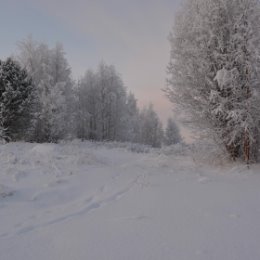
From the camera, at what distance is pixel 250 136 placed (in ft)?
36.6

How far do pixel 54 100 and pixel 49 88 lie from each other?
188cm

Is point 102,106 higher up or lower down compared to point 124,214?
higher up

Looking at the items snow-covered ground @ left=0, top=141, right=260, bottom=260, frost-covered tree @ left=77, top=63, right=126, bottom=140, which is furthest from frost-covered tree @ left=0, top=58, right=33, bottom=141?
frost-covered tree @ left=77, top=63, right=126, bottom=140

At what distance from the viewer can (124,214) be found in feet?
18.7

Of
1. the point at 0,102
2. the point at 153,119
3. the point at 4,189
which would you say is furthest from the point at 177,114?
the point at 153,119

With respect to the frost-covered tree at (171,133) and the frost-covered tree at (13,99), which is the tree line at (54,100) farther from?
the frost-covered tree at (171,133)

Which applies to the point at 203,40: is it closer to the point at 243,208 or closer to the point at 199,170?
the point at 199,170

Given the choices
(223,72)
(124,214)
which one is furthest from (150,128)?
(124,214)

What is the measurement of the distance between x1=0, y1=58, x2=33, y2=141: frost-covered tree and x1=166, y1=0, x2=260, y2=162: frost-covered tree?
559 inches

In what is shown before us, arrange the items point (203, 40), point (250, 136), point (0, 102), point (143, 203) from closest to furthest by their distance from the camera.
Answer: point (143, 203), point (250, 136), point (203, 40), point (0, 102)

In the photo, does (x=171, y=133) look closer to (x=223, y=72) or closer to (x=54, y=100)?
(x=54, y=100)

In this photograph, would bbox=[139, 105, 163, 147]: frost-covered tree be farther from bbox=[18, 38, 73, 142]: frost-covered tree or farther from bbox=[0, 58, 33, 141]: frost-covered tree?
bbox=[0, 58, 33, 141]: frost-covered tree

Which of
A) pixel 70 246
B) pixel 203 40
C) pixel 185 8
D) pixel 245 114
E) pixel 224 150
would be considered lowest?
pixel 70 246

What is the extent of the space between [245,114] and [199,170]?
2693mm
